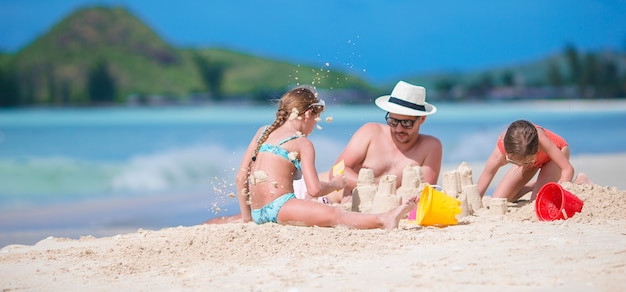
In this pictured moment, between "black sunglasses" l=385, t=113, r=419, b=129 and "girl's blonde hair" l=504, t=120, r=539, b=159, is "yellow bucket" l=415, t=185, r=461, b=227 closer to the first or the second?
"girl's blonde hair" l=504, t=120, r=539, b=159

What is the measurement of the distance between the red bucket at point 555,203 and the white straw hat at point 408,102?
1.19 metres

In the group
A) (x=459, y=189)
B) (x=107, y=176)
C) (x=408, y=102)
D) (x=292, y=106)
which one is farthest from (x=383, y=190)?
(x=107, y=176)

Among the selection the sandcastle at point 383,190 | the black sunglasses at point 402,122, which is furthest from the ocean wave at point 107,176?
the sandcastle at point 383,190

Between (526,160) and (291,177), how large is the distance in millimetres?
1812

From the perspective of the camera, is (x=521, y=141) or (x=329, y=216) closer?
(x=329, y=216)

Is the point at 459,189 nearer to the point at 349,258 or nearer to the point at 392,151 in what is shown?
the point at 392,151

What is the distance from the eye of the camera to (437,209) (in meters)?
4.98

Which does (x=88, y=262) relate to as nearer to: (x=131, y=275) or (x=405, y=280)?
(x=131, y=275)

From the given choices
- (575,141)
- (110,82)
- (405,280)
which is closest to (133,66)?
(110,82)

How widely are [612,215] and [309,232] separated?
77.8 inches

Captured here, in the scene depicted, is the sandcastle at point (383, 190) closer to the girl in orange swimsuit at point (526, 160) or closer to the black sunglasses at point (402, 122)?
the black sunglasses at point (402, 122)

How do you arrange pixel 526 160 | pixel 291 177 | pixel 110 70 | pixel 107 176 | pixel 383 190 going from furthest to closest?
pixel 110 70 < pixel 107 176 < pixel 526 160 < pixel 383 190 < pixel 291 177

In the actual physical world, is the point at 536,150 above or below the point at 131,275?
above

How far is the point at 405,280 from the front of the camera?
144 inches
